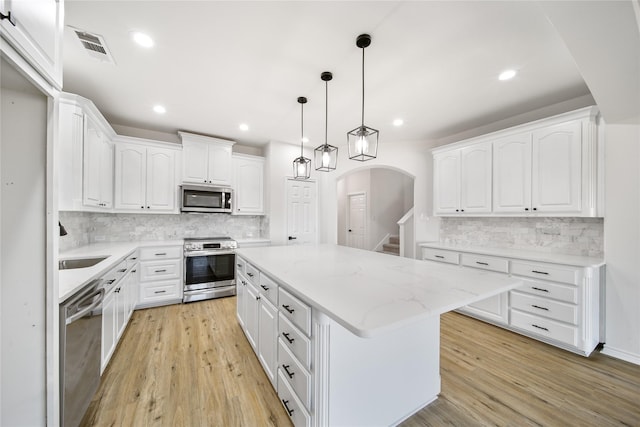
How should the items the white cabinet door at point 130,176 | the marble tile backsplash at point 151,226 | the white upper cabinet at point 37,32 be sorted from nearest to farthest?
the white upper cabinet at point 37,32 < the marble tile backsplash at point 151,226 < the white cabinet door at point 130,176

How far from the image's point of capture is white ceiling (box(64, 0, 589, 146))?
1.60 m

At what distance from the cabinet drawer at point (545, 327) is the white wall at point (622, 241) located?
39 cm

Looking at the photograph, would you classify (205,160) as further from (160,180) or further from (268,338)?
(268,338)

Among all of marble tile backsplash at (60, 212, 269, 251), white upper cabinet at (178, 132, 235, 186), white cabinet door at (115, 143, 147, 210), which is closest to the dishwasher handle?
marble tile backsplash at (60, 212, 269, 251)

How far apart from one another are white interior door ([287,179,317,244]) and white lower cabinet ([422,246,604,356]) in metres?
2.86

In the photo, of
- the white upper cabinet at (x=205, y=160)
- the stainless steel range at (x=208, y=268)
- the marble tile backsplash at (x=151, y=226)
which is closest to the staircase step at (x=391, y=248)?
the marble tile backsplash at (x=151, y=226)

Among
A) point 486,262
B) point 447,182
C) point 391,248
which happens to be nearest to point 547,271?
point 486,262

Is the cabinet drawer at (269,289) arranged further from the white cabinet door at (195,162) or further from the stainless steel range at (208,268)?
the white cabinet door at (195,162)

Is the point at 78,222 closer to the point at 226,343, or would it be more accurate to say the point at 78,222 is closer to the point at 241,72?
the point at 226,343

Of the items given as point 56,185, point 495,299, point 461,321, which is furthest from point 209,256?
point 495,299

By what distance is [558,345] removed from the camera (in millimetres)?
2418

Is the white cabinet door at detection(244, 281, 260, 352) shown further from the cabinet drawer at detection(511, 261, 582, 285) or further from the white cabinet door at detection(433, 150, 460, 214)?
the white cabinet door at detection(433, 150, 460, 214)

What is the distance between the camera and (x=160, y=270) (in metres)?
3.38

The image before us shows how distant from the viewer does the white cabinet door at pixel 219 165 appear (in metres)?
4.01
